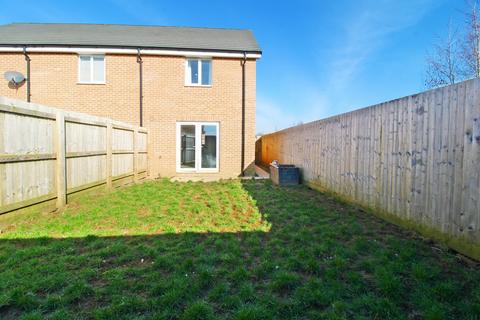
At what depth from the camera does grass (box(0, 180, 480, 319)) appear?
6.94ft

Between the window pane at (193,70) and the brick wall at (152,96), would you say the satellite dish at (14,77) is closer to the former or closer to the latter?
the brick wall at (152,96)

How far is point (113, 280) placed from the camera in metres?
2.54

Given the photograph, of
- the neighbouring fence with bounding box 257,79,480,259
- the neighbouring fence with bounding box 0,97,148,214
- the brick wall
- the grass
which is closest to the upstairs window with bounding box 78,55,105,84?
the brick wall

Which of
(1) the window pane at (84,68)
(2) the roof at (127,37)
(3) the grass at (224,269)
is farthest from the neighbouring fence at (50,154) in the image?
(2) the roof at (127,37)

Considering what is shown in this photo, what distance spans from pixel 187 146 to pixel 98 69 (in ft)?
16.2

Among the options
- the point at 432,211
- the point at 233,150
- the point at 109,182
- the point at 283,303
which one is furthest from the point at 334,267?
the point at 233,150

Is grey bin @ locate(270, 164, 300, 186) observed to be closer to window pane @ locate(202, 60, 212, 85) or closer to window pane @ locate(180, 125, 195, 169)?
window pane @ locate(180, 125, 195, 169)

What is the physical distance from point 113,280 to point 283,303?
1.67 metres

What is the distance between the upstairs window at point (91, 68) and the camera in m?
10.7

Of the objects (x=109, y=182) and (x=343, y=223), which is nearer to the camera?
(x=343, y=223)

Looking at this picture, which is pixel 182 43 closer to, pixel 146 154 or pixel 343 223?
pixel 146 154

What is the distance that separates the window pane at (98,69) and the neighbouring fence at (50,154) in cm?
446

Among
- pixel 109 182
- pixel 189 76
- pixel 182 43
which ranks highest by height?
pixel 182 43

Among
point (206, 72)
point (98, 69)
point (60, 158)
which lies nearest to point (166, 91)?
point (206, 72)
